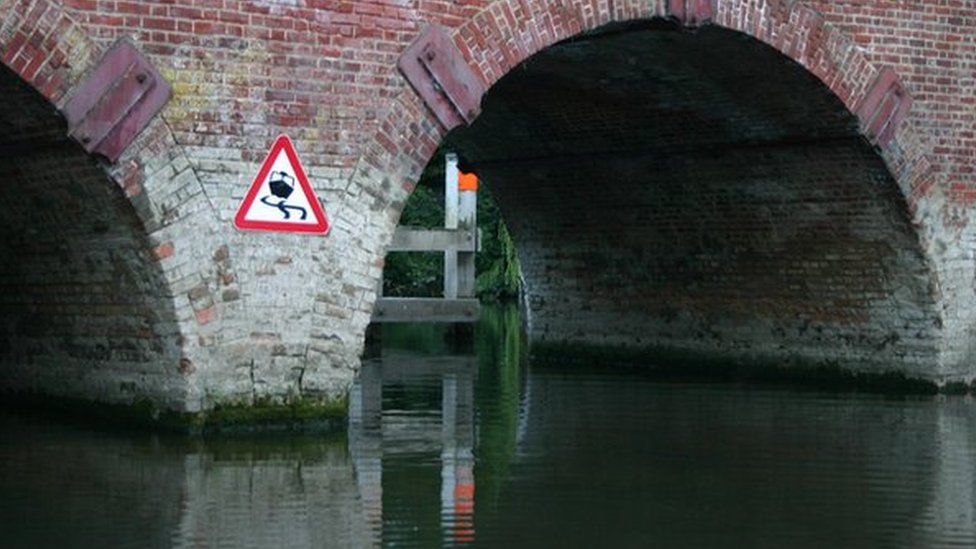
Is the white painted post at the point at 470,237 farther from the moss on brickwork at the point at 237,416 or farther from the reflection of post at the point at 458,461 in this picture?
the moss on brickwork at the point at 237,416

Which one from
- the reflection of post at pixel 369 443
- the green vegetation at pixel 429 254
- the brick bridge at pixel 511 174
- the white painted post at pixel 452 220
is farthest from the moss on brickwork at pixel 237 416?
the green vegetation at pixel 429 254

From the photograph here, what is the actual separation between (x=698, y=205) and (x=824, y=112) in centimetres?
252

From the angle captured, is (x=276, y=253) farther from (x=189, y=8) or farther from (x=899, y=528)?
(x=899, y=528)

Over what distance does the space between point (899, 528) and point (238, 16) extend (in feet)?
16.9

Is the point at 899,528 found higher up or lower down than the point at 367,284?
lower down

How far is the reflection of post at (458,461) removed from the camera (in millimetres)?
7910

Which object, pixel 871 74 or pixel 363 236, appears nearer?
pixel 363 236

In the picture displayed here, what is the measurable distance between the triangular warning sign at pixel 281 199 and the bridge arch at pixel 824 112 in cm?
41

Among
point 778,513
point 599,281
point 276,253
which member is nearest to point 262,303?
point 276,253

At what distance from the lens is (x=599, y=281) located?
1784 centimetres

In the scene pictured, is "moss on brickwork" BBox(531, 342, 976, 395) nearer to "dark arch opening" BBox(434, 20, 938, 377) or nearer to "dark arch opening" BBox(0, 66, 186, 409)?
"dark arch opening" BBox(434, 20, 938, 377)

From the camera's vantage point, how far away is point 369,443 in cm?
1101

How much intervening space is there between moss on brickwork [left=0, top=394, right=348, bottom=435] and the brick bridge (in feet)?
0.24

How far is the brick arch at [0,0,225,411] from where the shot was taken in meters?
9.91
